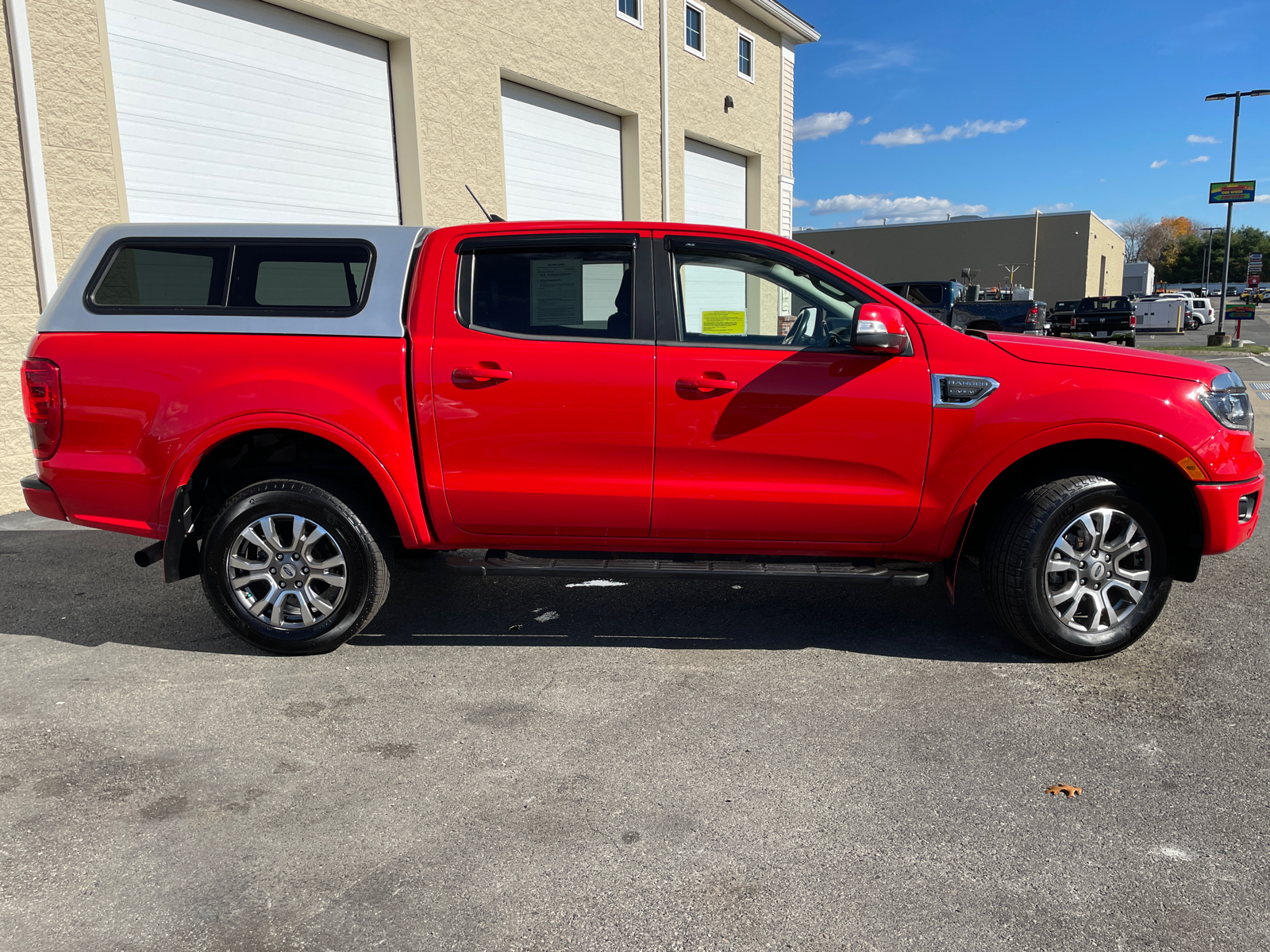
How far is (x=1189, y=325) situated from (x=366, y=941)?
2258 inches

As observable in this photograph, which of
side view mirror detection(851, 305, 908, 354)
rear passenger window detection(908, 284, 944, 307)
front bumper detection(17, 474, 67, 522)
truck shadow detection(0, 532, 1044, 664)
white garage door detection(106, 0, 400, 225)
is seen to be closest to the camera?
side view mirror detection(851, 305, 908, 354)

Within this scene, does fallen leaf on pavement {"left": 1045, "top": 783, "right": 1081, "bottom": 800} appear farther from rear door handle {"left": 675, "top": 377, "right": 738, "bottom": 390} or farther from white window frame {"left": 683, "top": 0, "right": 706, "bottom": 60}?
white window frame {"left": 683, "top": 0, "right": 706, "bottom": 60}

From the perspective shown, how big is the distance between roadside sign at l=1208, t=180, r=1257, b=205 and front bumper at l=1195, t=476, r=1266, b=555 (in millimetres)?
30579

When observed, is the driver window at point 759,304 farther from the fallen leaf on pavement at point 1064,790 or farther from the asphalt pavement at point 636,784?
the fallen leaf on pavement at point 1064,790

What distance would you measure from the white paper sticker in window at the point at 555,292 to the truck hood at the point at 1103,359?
6.25 ft

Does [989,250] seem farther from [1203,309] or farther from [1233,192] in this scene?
[1233,192]

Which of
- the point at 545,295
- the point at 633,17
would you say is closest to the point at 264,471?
the point at 545,295

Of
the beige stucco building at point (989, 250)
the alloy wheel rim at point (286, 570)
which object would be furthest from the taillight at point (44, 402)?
the beige stucco building at point (989, 250)

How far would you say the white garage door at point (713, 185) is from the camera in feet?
52.0

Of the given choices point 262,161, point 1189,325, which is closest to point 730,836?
point 262,161

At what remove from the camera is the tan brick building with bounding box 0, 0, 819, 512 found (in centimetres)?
726

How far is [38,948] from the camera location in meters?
2.24

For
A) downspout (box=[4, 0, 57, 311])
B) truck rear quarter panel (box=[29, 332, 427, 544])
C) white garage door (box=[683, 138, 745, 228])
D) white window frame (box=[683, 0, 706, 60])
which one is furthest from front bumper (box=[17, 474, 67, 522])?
white window frame (box=[683, 0, 706, 60])

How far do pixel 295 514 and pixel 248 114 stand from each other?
21.7ft
